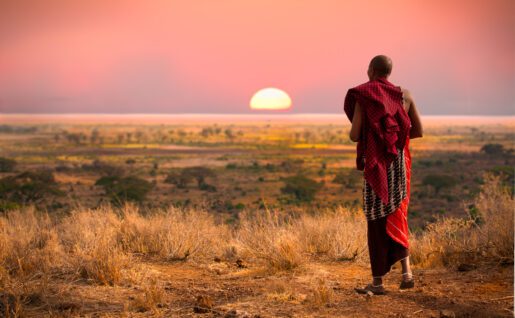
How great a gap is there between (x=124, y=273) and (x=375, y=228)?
2.83 m

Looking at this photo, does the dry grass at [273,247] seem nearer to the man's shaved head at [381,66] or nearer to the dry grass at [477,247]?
the dry grass at [477,247]

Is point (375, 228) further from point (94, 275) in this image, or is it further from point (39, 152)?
point (39, 152)

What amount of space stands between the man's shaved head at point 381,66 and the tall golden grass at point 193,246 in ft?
7.81

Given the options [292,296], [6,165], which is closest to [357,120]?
[292,296]

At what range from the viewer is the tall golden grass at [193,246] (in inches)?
271

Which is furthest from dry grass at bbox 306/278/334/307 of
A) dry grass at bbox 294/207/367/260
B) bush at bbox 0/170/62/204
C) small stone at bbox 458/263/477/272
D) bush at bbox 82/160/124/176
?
bush at bbox 82/160/124/176

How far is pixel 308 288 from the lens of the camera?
21.2ft

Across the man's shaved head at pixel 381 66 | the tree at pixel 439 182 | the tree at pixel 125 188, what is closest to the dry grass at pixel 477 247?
the man's shaved head at pixel 381 66

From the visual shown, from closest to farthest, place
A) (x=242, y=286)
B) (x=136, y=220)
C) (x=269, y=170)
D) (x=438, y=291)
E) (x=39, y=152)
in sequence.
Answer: (x=438, y=291)
(x=242, y=286)
(x=136, y=220)
(x=269, y=170)
(x=39, y=152)

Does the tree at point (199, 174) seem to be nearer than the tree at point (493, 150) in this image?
Yes

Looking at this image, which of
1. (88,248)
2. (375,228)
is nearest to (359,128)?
(375,228)

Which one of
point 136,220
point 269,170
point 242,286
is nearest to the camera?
point 242,286

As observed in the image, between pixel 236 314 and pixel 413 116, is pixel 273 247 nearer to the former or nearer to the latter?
pixel 236 314

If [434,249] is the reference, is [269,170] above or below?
below
